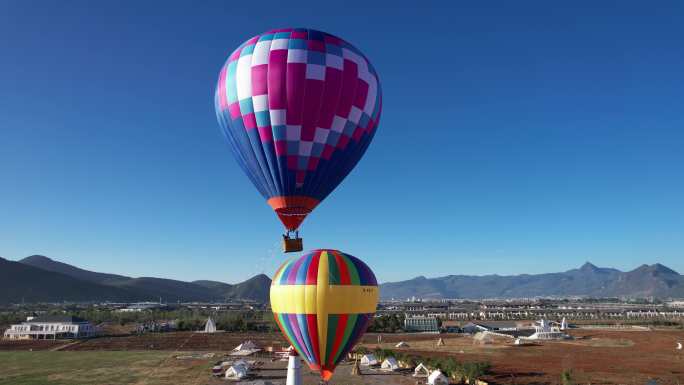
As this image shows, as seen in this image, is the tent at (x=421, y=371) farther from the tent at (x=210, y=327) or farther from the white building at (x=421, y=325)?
the tent at (x=210, y=327)

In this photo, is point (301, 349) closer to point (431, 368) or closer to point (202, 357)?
point (431, 368)

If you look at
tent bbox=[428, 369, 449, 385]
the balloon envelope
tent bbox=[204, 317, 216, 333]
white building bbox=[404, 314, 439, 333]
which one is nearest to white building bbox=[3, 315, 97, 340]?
tent bbox=[204, 317, 216, 333]

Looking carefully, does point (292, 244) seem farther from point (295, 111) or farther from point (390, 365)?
point (390, 365)

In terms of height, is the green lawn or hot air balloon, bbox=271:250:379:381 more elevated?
hot air balloon, bbox=271:250:379:381

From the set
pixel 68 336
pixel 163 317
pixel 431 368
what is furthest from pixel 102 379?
pixel 163 317

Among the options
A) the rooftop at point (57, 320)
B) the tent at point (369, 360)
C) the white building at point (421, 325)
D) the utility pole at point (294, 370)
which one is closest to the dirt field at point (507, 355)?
the tent at point (369, 360)

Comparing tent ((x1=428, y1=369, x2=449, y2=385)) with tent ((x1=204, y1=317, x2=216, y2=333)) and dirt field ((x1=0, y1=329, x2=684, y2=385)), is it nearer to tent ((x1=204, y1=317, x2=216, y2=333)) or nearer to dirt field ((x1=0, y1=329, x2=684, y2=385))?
Answer: dirt field ((x1=0, y1=329, x2=684, y2=385))
